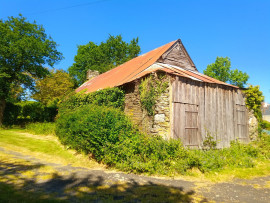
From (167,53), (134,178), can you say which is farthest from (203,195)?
(167,53)

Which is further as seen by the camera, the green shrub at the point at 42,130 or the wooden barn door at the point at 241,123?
the green shrub at the point at 42,130

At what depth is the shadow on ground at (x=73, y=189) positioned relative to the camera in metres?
3.19

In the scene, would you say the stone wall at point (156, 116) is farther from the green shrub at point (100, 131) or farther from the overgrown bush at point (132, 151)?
the green shrub at point (100, 131)

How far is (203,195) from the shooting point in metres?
3.87

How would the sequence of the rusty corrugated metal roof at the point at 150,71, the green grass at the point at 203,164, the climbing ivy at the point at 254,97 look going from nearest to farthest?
1. the green grass at the point at 203,164
2. the rusty corrugated metal roof at the point at 150,71
3. the climbing ivy at the point at 254,97

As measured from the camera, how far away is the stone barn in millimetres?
7242

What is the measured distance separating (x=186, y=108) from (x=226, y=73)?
27.3m

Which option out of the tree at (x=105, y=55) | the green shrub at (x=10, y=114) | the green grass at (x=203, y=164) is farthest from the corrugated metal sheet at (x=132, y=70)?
the tree at (x=105, y=55)

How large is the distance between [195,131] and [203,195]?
4032mm

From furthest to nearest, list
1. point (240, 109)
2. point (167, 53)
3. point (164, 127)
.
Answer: point (167, 53) → point (240, 109) → point (164, 127)

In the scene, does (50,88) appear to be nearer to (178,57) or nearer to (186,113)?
(178,57)

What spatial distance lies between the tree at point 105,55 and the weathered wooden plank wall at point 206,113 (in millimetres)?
25434

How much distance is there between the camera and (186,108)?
756cm

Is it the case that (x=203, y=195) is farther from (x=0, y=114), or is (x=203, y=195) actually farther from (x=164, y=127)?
(x=0, y=114)
